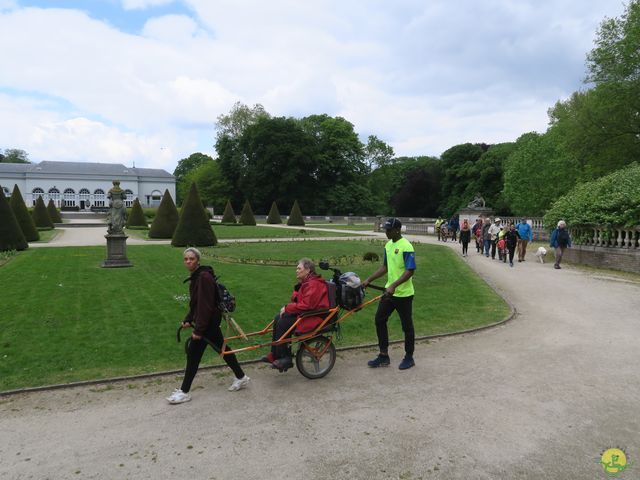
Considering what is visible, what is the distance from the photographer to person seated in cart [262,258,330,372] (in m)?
5.36

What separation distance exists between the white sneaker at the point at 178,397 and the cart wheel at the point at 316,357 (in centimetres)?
130

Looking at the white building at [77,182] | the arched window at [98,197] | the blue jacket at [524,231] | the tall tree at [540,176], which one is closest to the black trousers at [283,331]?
the blue jacket at [524,231]

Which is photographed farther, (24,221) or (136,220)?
(136,220)

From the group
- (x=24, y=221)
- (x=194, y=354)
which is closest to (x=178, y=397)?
(x=194, y=354)

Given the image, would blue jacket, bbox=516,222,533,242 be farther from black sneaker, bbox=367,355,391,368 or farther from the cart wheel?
the cart wheel

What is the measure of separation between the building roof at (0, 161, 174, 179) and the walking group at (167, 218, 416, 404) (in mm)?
104455

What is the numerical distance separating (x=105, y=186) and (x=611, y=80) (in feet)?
306

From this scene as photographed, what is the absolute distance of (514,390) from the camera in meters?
5.31

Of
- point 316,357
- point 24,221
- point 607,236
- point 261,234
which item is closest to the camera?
point 316,357

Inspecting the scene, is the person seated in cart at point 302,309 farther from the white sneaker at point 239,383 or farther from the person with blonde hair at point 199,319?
the person with blonde hair at point 199,319

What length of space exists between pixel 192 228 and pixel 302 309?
62.8ft

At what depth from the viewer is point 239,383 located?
5242 millimetres

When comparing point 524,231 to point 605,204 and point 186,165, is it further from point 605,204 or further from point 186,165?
point 186,165

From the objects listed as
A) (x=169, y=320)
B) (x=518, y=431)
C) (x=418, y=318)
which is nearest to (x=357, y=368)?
(x=518, y=431)
